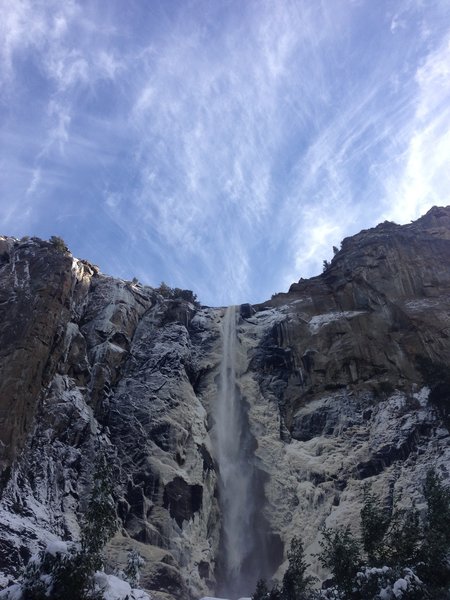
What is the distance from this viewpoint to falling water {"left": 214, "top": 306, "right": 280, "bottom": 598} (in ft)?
122

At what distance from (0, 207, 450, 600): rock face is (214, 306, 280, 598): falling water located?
0.53 meters

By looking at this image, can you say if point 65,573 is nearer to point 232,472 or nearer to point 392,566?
point 392,566

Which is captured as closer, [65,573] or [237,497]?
[65,573]

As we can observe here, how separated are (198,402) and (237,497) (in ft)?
27.8

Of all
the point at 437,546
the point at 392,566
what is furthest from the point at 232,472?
the point at 437,546

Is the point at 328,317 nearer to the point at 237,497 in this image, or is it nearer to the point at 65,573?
the point at 237,497

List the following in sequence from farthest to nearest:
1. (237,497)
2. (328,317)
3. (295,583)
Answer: (328,317) → (237,497) → (295,583)

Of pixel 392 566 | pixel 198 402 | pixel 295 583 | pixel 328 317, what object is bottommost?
pixel 392 566

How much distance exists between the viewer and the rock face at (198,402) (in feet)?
113

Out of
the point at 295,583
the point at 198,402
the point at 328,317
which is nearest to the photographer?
the point at 295,583

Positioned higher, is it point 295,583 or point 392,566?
point 295,583

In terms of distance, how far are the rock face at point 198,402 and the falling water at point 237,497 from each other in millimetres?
530

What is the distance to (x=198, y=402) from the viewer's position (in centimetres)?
4781

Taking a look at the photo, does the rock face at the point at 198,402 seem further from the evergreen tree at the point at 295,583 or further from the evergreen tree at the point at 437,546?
the evergreen tree at the point at 437,546
